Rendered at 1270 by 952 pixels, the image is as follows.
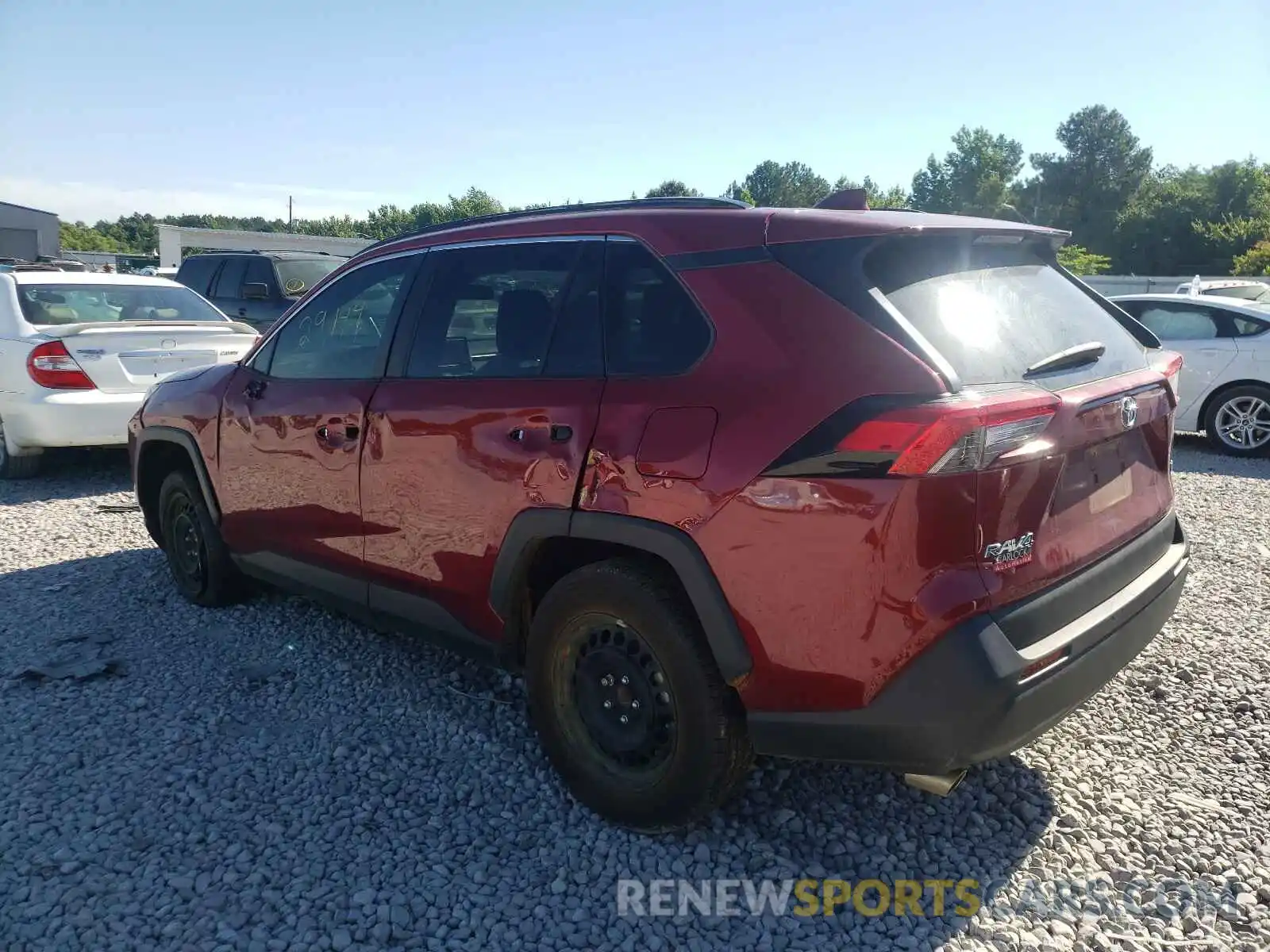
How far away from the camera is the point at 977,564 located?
2246 millimetres

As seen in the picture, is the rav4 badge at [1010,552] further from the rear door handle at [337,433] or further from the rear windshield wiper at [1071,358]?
the rear door handle at [337,433]

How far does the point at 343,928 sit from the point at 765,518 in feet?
5.10

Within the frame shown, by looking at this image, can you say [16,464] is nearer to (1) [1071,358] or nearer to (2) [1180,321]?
(1) [1071,358]

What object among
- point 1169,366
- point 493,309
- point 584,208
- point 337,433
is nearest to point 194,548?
point 337,433

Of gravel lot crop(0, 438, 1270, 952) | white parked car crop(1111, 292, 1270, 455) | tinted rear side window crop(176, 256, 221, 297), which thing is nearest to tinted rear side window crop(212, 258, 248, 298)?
tinted rear side window crop(176, 256, 221, 297)

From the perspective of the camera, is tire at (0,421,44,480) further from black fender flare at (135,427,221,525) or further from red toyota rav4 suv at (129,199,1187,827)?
red toyota rav4 suv at (129,199,1187,827)

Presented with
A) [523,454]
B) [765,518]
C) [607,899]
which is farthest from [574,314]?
[607,899]

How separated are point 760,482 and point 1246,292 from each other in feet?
51.6

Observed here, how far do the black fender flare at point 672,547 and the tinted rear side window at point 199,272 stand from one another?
10848 mm

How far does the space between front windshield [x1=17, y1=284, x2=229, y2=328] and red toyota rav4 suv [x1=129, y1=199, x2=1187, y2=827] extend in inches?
212

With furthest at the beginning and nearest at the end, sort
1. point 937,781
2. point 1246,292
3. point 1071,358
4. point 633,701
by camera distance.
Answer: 1. point 1246,292
2. point 633,701
3. point 1071,358
4. point 937,781

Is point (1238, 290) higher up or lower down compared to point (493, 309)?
higher up

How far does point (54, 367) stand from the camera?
22.9 ft

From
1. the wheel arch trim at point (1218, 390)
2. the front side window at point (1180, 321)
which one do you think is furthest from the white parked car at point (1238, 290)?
the wheel arch trim at point (1218, 390)
